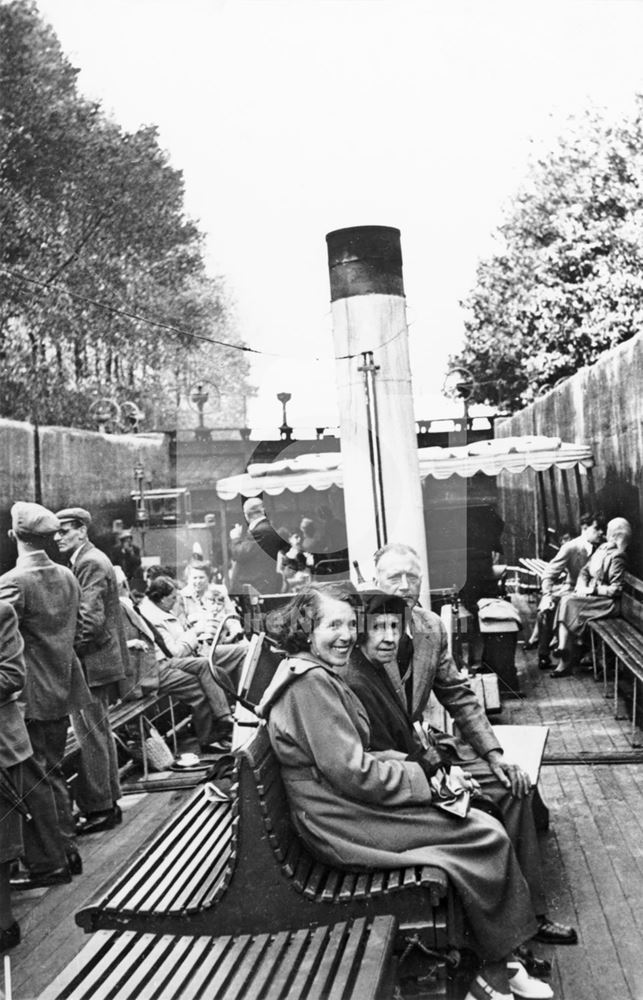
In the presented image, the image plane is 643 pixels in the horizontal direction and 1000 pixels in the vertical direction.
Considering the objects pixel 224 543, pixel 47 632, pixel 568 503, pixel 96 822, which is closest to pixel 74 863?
pixel 96 822

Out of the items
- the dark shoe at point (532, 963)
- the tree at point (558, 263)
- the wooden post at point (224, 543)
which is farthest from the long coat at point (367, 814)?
the tree at point (558, 263)

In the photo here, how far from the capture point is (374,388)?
4.73 metres

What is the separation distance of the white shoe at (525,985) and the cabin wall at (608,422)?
11.8 feet

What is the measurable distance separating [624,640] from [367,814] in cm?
380

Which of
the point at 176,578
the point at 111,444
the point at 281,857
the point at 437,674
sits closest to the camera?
the point at 281,857

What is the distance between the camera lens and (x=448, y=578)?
7.20 m

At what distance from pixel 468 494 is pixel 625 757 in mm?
2256

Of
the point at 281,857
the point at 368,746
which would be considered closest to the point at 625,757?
the point at 368,746

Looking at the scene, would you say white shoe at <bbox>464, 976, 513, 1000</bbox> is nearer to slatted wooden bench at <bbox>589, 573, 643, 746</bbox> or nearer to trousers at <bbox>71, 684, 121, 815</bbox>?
trousers at <bbox>71, 684, 121, 815</bbox>

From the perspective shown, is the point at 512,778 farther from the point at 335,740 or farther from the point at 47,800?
the point at 47,800

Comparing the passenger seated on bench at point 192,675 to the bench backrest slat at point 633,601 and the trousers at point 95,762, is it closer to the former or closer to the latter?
the trousers at point 95,762

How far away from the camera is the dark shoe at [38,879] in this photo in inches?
157

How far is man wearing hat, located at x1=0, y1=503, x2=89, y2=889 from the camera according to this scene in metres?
3.83

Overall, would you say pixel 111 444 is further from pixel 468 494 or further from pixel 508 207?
pixel 468 494
